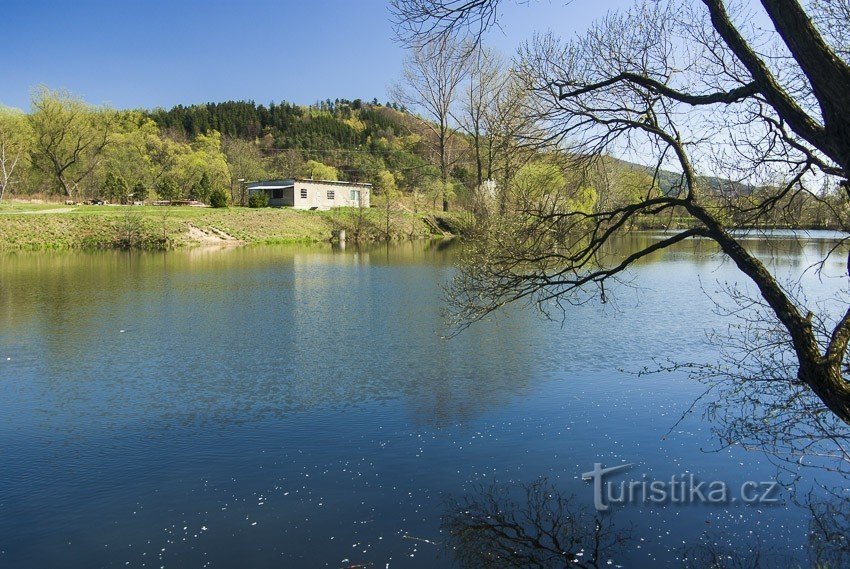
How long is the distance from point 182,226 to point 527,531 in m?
37.7

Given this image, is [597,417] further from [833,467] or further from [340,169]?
[340,169]

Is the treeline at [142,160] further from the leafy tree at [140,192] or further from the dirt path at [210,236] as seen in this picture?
the dirt path at [210,236]

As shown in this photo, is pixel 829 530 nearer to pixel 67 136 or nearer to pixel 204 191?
pixel 204 191

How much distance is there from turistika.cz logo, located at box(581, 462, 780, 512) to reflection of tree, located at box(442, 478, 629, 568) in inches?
15.5

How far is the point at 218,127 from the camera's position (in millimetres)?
91938

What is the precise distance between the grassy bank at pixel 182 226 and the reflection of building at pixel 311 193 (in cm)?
343

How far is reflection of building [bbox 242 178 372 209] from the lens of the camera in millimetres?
51438

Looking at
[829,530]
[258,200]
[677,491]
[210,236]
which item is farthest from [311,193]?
[829,530]

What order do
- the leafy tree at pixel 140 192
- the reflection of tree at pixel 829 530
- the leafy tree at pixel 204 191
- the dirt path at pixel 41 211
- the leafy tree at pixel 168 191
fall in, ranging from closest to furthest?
the reflection of tree at pixel 829 530
the dirt path at pixel 41 211
the leafy tree at pixel 140 192
the leafy tree at pixel 168 191
the leafy tree at pixel 204 191

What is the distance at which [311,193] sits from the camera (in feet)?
172

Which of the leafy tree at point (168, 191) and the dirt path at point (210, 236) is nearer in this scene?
the dirt path at point (210, 236)

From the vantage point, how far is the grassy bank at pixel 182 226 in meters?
35.6

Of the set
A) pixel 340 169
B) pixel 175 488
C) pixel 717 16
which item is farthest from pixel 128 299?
pixel 340 169

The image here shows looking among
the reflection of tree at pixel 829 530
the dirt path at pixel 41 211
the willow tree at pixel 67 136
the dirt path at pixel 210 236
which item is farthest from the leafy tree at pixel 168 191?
the reflection of tree at pixel 829 530
